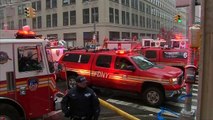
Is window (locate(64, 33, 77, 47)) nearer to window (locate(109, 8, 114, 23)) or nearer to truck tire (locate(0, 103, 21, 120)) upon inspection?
window (locate(109, 8, 114, 23))

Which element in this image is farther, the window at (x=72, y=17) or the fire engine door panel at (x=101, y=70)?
the window at (x=72, y=17)

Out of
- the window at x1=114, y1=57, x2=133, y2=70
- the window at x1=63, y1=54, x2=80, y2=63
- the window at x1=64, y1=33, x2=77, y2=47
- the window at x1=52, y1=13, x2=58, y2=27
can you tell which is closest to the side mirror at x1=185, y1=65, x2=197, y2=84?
the window at x1=114, y1=57, x2=133, y2=70

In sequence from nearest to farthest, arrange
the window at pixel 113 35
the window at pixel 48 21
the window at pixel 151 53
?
the window at pixel 151 53, the window at pixel 113 35, the window at pixel 48 21

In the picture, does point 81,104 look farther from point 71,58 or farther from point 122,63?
point 71,58

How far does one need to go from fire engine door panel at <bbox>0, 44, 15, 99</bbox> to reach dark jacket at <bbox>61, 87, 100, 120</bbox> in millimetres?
1883

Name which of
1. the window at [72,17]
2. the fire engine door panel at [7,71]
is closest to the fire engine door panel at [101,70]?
the fire engine door panel at [7,71]

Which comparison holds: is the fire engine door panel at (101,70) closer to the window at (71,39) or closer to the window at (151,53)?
the window at (151,53)

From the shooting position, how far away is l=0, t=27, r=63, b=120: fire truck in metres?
6.97

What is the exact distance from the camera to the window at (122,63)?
1180 cm

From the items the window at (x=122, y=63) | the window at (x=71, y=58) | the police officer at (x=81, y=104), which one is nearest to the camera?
the police officer at (x=81, y=104)

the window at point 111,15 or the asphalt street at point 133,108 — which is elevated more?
the window at point 111,15

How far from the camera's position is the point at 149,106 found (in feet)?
36.9

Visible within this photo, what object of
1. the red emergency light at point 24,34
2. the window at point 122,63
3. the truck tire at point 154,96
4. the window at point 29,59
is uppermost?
the red emergency light at point 24,34

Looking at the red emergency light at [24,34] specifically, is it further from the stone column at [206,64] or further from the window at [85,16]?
the window at [85,16]
